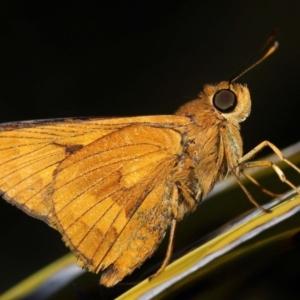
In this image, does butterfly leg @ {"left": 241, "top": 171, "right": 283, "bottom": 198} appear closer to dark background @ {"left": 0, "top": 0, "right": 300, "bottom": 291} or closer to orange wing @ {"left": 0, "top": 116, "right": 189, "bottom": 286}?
orange wing @ {"left": 0, "top": 116, "right": 189, "bottom": 286}

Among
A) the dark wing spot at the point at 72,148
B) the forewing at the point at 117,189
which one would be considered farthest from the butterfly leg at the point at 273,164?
the dark wing spot at the point at 72,148

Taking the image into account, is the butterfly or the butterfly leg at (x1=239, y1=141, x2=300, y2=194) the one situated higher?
the butterfly

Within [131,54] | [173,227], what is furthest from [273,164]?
[131,54]

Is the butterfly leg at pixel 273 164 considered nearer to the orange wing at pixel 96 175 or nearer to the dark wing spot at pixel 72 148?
the orange wing at pixel 96 175

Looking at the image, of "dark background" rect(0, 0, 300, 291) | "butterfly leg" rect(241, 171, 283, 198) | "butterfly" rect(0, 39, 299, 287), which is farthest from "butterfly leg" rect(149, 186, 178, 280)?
"dark background" rect(0, 0, 300, 291)

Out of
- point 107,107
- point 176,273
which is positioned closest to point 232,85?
point 176,273

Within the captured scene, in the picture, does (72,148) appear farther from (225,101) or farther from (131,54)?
(131,54)

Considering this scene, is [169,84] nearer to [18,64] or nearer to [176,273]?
[18,64]
